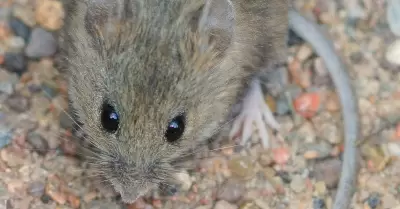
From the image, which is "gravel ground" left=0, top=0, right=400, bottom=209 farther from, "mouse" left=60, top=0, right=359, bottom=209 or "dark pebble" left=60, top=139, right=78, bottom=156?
"mouse" left=60, top=0, right=359, bottom=209

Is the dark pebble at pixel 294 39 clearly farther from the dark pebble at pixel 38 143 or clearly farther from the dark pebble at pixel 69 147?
the dark pebble at pixel 38 143

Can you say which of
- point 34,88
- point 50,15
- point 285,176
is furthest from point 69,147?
point 285,176

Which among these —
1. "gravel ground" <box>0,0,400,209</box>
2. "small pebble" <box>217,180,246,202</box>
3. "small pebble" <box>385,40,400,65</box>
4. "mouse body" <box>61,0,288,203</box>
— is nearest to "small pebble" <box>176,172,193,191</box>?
"gravel ground" <box>0,0,400,209</box>

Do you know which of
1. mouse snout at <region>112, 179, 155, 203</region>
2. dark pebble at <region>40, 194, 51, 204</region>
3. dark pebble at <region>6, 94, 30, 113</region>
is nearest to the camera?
mouse snout at <region>112, 179, 155, 203</region>

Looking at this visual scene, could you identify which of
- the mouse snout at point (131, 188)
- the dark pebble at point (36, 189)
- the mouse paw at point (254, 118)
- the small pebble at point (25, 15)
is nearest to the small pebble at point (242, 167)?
the mouse paw at point (254, 118)

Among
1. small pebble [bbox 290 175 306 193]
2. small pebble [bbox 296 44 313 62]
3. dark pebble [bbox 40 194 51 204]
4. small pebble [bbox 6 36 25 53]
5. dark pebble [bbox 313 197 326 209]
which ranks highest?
small pebble [bbox 296 44 313 62]

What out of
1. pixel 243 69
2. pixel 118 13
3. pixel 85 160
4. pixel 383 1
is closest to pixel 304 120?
pixel 243 69
